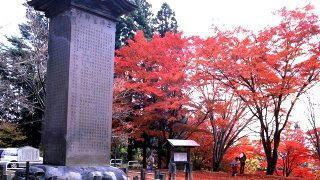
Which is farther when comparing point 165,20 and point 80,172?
point 165,20

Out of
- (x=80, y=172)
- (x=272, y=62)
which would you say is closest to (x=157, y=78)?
(x=272, y=62)

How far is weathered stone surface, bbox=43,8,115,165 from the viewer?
404 inches

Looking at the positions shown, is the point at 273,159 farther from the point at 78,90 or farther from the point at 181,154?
the point at 78,90

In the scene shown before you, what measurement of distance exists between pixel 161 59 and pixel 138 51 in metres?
2.02

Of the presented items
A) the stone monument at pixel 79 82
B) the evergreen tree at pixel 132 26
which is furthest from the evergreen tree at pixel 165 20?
the stone monument at pixel 79 82

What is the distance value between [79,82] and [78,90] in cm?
24

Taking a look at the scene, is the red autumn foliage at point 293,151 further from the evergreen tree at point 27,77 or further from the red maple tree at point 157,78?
the evergreen tree at point 27,77

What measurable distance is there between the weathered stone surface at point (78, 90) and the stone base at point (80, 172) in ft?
0.98

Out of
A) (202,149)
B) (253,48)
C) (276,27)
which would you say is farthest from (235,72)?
(202,149)

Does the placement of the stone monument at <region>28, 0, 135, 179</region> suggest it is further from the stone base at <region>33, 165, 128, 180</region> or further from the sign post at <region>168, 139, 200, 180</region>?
the sign post at <region>168, 139, 200, 180</region>

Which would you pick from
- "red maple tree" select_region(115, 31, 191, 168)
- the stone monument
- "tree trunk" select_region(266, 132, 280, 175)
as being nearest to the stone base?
the stone monument

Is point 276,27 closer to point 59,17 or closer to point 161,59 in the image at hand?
point 161,59

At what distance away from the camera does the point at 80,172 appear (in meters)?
9.91

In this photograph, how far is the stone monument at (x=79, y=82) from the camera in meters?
10.3
